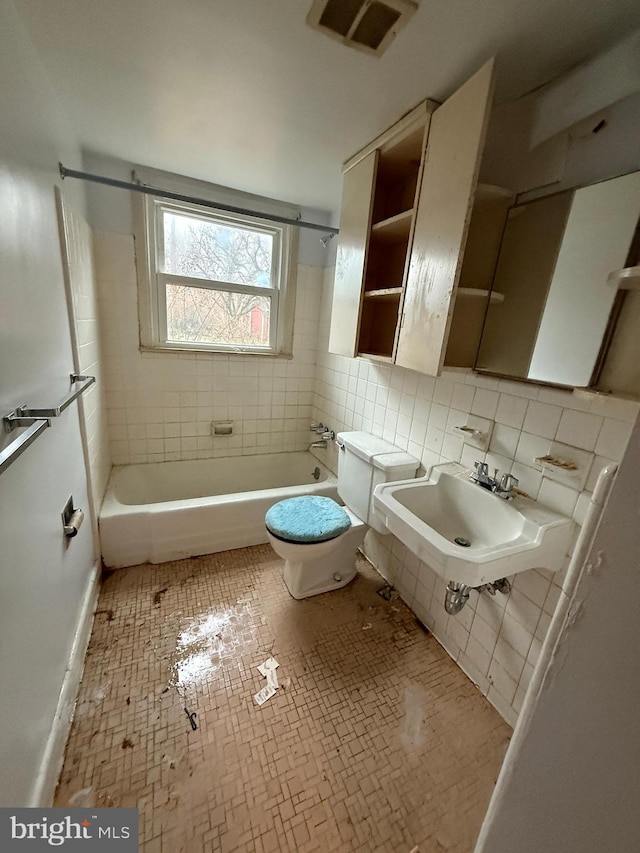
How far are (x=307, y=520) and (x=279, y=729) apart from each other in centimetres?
76

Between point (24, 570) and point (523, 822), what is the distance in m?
1.14

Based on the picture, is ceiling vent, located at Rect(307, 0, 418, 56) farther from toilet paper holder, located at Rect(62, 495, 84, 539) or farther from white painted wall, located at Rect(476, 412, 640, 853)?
toilet paper holder, located at Rect(62, 495, 84, 539)

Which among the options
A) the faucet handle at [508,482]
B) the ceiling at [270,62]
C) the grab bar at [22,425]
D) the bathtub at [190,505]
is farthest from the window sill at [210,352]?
the faucet handle at [508,482]

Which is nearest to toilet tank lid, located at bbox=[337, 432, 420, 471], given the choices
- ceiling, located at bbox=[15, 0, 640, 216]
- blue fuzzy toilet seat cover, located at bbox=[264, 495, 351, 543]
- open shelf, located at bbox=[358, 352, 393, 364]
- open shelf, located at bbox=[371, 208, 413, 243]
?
blue fuzzy toilet seat cover, located at bbox=[264, 495, 351, 543]

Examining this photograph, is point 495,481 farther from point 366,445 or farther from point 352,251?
point 352,251

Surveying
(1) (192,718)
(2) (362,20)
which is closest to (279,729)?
(1) (192,718)

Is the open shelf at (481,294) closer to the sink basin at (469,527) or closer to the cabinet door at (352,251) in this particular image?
the cabinet door at (352,251)

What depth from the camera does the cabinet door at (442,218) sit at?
0.98 meters

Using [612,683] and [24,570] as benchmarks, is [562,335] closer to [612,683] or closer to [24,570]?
[612,683]

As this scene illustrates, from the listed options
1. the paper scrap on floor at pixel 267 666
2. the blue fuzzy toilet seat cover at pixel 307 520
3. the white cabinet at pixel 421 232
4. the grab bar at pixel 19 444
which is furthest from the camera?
the blue fuzzy toilet seat cover at pixel 307 520

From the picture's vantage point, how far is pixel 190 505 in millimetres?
1865

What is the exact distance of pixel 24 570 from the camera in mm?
864

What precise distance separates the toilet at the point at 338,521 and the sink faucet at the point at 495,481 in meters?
0.38

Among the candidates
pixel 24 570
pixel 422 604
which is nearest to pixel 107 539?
pixel 24 570
